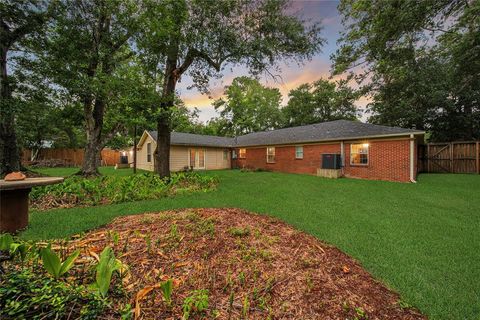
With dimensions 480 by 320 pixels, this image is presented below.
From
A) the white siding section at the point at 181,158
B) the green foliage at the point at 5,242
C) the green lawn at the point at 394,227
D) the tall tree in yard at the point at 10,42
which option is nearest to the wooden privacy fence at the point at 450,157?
the green lawn at the point at 394,227

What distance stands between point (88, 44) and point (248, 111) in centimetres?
2761

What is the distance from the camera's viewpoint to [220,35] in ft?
25.3

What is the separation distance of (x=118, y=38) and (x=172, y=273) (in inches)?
448

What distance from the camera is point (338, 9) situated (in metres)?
Result: 7.47

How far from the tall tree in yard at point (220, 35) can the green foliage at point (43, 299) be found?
7142 mm

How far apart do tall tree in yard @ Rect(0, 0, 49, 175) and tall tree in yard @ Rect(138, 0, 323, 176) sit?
331 cm

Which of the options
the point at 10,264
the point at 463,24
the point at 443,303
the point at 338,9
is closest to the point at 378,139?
the point at 463,24

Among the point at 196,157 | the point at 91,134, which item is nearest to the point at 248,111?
the point at 196,157

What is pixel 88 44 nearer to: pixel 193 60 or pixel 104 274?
pixel 193 60

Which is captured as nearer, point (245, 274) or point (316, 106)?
point (245, 274)

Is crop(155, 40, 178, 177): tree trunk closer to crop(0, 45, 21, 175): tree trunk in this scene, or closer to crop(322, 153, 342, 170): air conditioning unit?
crop(0, 45, 21, 175): tree trunk

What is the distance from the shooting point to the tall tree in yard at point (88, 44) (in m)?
7.69

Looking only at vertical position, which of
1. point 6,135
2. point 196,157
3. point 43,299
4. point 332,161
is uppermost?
point 6,135

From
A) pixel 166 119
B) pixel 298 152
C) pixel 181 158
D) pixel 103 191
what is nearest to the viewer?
pixel 103 191
